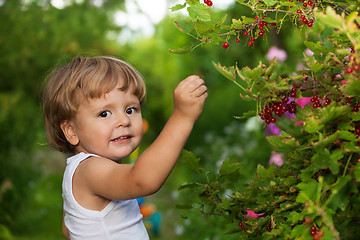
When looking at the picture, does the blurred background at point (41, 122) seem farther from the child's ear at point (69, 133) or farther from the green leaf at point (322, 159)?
the green leaf at point (322, 159)

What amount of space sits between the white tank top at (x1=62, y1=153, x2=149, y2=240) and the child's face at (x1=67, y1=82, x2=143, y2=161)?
8cm

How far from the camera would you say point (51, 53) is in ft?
27.9

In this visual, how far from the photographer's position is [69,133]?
2.19 meters

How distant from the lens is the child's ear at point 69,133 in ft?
7.11

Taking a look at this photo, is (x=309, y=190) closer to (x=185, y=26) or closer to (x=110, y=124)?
(x=185, y=26)

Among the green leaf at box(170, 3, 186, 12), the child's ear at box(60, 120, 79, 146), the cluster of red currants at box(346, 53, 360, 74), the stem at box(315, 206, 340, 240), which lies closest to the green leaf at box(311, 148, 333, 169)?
the stem at box(315, 206, 340, 240)

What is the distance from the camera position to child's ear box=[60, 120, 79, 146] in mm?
2168

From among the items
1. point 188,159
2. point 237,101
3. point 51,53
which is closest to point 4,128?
point 51,53

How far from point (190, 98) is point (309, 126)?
46 cm

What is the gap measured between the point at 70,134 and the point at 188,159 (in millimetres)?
624

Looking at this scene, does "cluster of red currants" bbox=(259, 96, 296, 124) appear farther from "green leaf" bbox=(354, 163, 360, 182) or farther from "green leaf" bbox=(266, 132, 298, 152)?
"green leaf" bbox=(354, 163, 360, 182)

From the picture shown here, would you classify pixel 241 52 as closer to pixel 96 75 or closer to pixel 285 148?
pixel 96 75

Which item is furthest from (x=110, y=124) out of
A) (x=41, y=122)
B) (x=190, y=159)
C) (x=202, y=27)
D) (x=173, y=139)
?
(x=41, y=122)

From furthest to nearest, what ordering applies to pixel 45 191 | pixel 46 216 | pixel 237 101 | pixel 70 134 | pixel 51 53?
pixel 237 101 → pixel 45 191 → pixel 51 53 → pixel 46 216 → pixel 70 134
